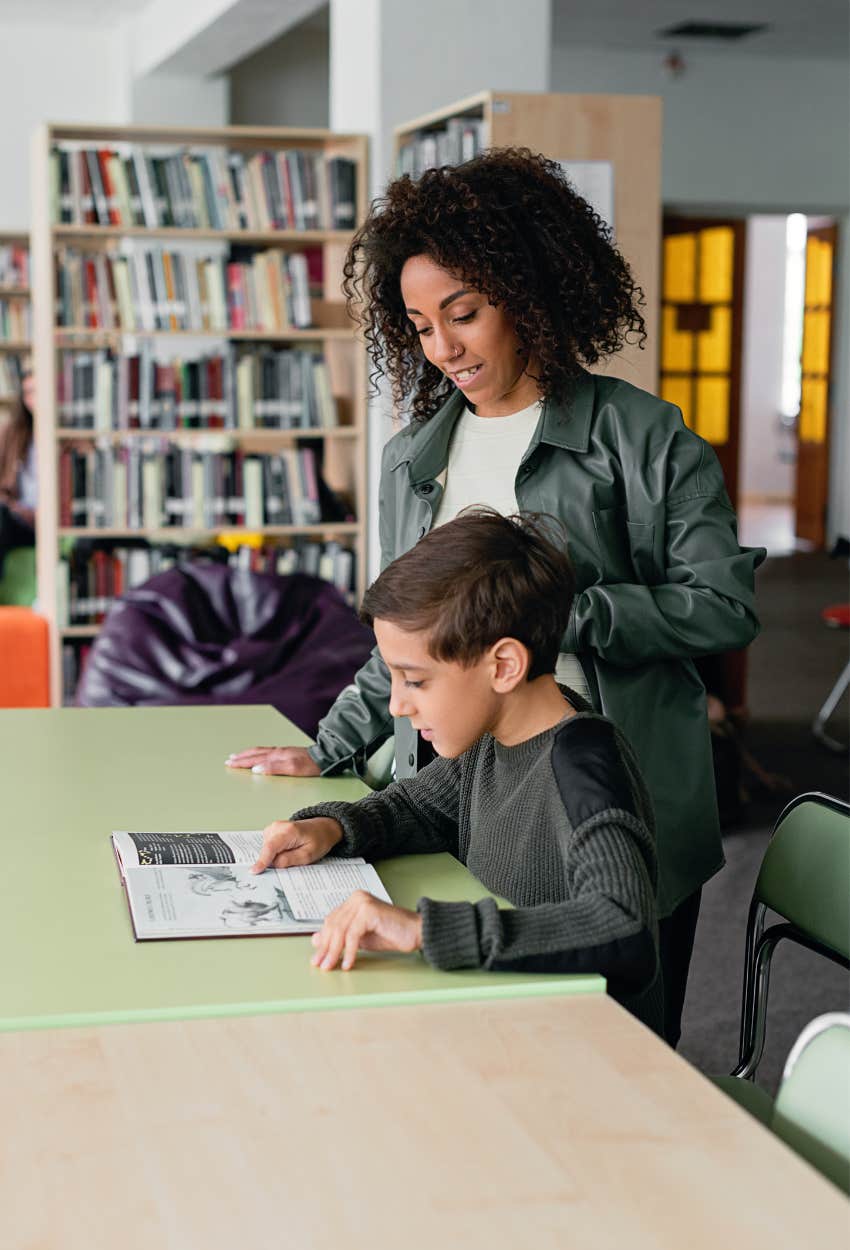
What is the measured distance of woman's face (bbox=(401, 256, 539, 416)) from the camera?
1.87 metres

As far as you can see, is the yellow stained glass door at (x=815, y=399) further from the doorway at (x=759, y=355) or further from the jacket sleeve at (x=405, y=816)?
the jacket sleeve at (x=405, y=816)

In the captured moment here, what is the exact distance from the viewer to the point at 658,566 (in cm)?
185

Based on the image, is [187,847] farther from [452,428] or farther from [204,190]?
[204,190]

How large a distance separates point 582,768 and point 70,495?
3.77 meters

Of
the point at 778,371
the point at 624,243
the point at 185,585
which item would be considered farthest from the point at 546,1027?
the point at 778,371

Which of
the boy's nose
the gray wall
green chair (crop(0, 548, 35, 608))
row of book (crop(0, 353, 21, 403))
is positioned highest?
the gray wall

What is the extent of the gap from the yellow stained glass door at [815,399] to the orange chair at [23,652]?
769cm

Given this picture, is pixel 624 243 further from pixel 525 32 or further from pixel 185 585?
pixel 185 585

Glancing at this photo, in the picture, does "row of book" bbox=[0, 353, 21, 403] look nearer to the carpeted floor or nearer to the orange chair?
the orange chair

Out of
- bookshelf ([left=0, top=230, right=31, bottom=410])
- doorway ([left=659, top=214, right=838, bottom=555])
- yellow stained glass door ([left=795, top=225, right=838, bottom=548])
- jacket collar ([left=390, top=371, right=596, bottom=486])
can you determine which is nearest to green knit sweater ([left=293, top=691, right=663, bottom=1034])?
jacket collar ([left=390, top=371, right=596, bottom=486])

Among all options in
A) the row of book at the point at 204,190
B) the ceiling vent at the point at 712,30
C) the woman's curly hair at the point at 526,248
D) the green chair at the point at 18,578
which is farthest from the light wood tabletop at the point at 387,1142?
the ceiling vent at the point at 712,30

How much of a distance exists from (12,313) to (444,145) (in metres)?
4.41

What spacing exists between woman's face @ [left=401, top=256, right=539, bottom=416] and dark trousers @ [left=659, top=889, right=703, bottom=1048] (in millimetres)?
706

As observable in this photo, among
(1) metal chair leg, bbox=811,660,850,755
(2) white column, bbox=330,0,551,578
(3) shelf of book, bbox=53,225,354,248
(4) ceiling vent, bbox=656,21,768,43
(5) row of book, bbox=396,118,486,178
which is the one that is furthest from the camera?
(4) ceiling vent, bbox=656,21,768,43
